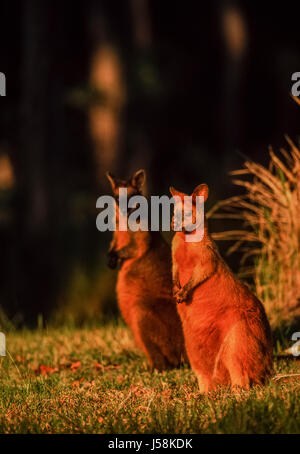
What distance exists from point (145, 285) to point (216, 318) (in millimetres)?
1358

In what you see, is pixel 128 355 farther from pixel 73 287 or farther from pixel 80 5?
pixel 80 5

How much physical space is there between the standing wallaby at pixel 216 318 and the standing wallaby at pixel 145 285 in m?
1.12

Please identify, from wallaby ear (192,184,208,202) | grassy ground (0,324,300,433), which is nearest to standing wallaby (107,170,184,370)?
grassy ground (0,324,300,433)

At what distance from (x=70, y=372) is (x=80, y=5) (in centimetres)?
2029

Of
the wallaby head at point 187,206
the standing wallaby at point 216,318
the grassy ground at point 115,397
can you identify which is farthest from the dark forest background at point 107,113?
the wallaby head at point 187,206

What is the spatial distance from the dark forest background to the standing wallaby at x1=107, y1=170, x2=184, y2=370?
3.99 meters

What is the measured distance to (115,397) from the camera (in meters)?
6.00

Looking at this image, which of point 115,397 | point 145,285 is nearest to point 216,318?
point 115,397

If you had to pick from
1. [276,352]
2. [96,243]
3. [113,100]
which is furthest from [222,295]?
[113,100]

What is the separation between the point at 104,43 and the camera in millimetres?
23672

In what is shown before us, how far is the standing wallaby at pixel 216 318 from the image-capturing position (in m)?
5.54

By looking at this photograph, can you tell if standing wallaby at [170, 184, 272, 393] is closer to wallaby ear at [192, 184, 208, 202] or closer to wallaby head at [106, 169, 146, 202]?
wallaby ear at [192, 184, 208, 202]

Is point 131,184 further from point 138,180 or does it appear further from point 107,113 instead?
point 107,113

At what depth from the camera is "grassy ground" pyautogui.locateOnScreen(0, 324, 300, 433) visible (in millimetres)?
4930
